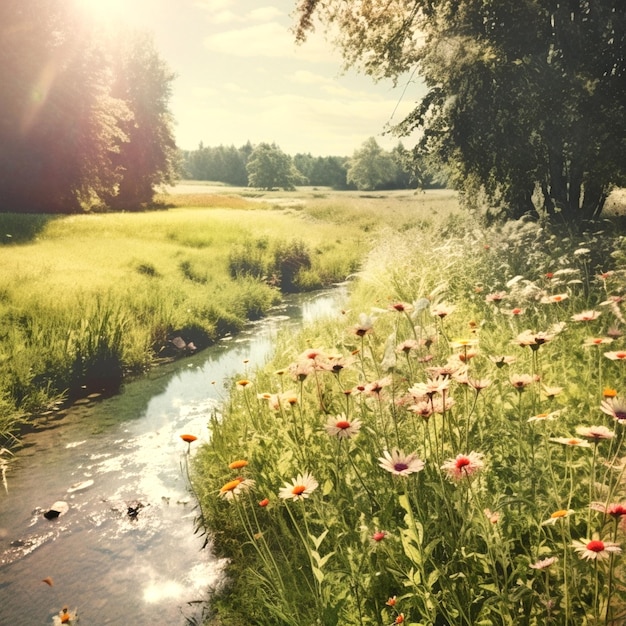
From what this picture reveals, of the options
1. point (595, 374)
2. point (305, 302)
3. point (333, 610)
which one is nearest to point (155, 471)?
point (333, 610)

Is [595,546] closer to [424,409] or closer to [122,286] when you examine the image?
[424,409]

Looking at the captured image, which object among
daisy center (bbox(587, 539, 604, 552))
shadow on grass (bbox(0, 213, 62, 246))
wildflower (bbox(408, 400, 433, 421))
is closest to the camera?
daisy center (bbox(587, 539, 604, 552))

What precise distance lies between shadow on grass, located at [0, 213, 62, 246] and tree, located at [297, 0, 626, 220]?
9968 mm

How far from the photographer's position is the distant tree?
271ft

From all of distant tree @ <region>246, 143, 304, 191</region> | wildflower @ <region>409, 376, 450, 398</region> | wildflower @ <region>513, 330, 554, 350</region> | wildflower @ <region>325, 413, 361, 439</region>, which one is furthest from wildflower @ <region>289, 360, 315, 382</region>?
distant tree @ <region>246, 143, 304, 191</region>

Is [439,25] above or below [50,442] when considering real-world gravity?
above

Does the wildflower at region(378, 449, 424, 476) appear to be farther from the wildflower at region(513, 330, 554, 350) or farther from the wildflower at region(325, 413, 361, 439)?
the wildflower at region(513, 330, 554, 350)

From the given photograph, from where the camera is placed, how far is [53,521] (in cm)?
416

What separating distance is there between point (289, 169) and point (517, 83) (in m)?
78.7

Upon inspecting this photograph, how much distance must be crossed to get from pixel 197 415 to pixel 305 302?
22.9 feet

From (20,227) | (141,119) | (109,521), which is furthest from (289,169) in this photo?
(109,521)

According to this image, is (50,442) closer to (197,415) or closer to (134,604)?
(197,415)

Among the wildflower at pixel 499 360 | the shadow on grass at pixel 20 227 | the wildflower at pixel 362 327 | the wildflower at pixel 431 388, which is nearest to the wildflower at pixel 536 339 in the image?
the wildflower at pixel 499 360

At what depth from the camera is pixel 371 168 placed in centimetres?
8531
